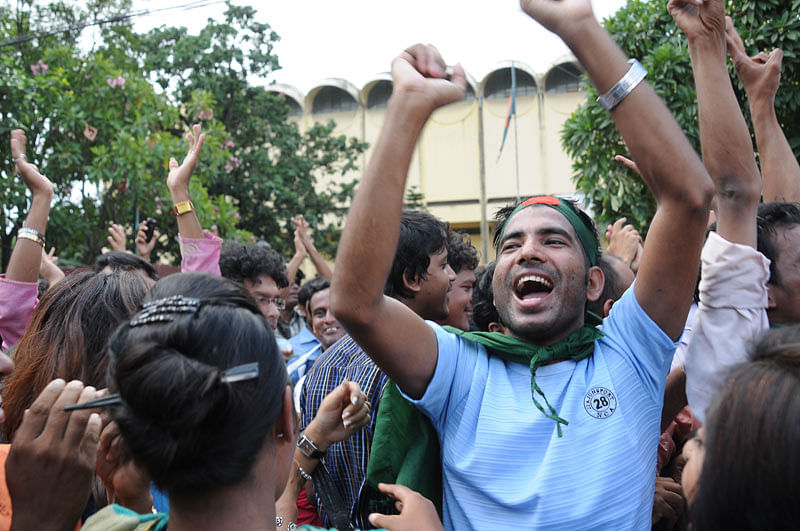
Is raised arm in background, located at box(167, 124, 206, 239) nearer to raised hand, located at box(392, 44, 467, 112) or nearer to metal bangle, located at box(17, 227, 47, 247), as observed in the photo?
metal bangle, located at box(17, 227, 47, 247)

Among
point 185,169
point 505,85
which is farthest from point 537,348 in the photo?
point 505,85

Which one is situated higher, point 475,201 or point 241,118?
point 241,118

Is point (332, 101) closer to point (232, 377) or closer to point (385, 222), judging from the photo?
point (385, 222)

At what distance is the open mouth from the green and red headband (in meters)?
0.18

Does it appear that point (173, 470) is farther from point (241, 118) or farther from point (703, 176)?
point (241, 118)

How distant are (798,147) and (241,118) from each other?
14.7 metres

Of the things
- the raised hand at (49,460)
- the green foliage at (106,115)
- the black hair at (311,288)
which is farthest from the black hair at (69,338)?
the green foliage at (106,115)

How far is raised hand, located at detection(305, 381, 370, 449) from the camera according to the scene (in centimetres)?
221

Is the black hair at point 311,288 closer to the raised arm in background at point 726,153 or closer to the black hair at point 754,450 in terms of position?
the raised arm in background at point 726,153

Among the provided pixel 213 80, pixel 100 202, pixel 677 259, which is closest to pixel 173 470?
pixel 677 259

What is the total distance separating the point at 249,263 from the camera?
16.2ft

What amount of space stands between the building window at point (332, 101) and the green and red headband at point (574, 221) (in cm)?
2702

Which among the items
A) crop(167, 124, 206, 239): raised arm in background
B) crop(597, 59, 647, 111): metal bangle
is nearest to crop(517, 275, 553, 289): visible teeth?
crop(597, 59, 647, 111): metal bangle

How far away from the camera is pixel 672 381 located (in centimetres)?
254
